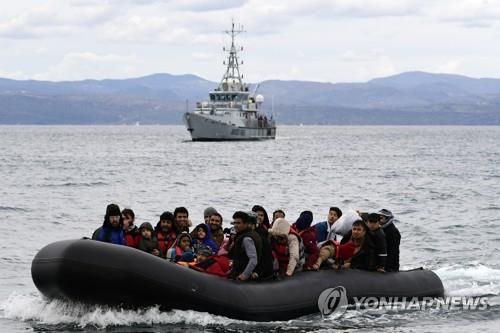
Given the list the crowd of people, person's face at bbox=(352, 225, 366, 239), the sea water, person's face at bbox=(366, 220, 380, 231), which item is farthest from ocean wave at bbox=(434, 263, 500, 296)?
person's face at bbox=(352, 225, 366, 239)

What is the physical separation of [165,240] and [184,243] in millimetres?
582

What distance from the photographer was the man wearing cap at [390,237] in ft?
60.4

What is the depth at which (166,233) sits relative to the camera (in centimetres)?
1820

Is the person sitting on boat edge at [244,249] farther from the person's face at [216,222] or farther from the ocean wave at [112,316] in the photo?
the person's face at [216,222]

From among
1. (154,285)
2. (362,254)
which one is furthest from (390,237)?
(154,285)

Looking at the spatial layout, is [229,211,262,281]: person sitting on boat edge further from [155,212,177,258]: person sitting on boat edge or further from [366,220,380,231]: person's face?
[366,220,380,231]: person's face

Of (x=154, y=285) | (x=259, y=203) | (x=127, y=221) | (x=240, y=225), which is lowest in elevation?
(x=259, y=203)

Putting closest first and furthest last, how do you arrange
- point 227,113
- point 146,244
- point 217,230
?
point 146,244
point 217,230
point 227,113

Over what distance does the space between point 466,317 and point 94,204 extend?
25.6m

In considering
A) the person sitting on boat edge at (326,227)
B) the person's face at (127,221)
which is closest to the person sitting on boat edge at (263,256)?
the person sitting on boat edge at (326,227)

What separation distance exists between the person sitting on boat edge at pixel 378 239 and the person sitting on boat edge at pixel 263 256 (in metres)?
2.06

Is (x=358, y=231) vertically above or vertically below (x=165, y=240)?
above

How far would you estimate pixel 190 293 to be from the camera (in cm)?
1596

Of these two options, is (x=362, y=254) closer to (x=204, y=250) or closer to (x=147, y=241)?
(x=204, y=250)
